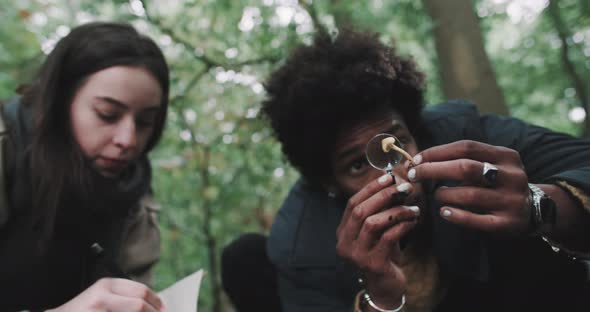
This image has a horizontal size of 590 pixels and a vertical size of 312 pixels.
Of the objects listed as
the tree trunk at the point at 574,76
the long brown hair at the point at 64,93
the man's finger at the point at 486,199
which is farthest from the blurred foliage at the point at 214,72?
the man's finger at the point at 486,199

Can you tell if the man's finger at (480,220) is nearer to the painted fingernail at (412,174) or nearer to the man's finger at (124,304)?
the painted fingernail at (412,174)

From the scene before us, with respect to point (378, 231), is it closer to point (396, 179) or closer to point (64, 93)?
point (396, 179)

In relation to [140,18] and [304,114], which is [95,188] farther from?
[140,18]

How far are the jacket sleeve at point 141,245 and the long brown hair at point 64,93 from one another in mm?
410

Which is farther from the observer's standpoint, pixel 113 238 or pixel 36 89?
pixel 113 238

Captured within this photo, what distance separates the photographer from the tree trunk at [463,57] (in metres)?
2.47

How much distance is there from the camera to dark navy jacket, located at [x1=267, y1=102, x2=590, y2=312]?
138 centimetres

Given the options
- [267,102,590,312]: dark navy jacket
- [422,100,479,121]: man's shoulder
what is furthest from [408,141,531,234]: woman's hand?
[422,100,479,121]: man's shoulder

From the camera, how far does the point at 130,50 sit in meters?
1.69

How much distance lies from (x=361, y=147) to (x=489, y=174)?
20.6 inches

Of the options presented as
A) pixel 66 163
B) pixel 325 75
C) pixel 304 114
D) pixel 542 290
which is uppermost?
pixel 325 75

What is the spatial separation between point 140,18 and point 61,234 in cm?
144

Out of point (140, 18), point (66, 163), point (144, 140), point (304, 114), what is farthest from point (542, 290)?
point (140, 18)

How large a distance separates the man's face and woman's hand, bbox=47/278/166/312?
2.46 ft
